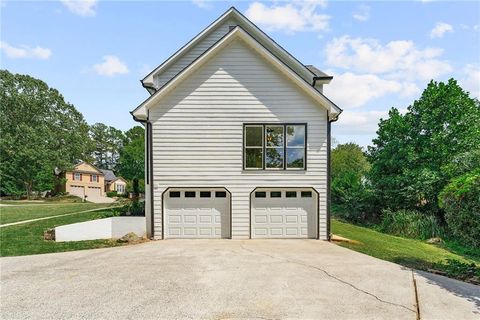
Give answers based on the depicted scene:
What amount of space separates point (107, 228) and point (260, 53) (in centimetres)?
1029

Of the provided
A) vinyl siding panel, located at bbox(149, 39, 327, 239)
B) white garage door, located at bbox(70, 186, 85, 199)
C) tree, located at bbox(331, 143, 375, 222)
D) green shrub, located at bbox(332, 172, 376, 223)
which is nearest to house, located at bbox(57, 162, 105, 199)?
white garage door, located at bbox(70, 186, 85, 199)

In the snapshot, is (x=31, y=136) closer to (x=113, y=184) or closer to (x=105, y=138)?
(x=113, y=184)

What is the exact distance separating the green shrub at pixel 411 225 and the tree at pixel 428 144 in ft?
3.66

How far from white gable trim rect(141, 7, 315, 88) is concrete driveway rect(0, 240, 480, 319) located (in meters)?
8.79

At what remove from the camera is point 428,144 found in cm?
2020

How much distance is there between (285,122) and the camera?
41.8 feet

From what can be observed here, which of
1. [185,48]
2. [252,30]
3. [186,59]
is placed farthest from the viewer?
[252,30]

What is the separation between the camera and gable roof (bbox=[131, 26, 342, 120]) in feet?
40.4

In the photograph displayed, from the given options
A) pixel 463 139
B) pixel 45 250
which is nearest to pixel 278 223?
pixel 45 250

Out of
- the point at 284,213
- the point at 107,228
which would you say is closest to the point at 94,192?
the point at 107,228

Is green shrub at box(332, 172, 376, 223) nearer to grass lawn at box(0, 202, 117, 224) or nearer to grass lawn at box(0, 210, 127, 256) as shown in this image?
grass lawn at box(0, 210, 127, 256)

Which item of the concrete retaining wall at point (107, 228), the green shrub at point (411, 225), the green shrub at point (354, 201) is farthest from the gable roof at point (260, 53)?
the green shrub at point (354, 201)

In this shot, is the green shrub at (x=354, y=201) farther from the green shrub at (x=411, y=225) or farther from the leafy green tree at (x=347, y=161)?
the leafy green tree at (x=347, y=161)

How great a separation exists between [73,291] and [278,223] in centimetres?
847
